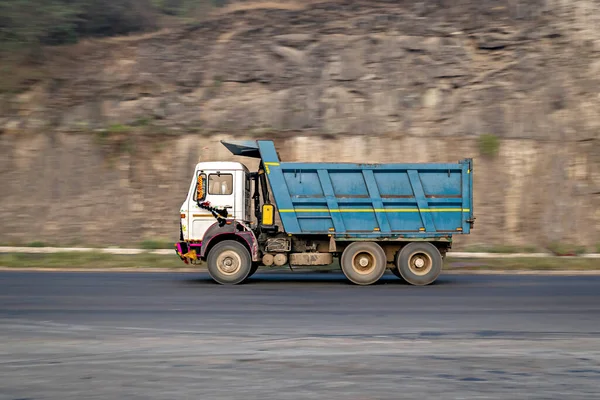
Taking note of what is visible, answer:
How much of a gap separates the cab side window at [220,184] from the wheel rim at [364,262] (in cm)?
341

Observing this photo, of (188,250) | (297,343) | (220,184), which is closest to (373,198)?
(220,184)

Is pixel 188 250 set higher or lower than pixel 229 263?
higher

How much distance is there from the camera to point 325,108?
113ft

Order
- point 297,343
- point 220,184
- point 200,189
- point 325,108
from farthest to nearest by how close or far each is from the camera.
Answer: point 325,108 < point 220,184 < point 200,189 < point 297,343

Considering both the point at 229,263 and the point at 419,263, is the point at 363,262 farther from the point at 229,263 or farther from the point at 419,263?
the point at 229,263

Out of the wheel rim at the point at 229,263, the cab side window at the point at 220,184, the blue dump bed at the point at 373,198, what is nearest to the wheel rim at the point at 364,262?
the blue dump bed at the point at 373,198

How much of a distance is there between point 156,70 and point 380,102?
419 inches

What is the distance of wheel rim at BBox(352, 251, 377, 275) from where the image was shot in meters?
18.5

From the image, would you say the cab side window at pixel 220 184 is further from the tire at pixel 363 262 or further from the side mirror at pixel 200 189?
the tire at pixel 363 262

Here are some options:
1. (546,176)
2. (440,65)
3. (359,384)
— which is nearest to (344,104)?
(440,65)

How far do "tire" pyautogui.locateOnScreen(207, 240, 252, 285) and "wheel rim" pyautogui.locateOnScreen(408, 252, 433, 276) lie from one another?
12.5 ft

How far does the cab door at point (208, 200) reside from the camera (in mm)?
→ 18688

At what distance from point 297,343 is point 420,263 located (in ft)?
29.0

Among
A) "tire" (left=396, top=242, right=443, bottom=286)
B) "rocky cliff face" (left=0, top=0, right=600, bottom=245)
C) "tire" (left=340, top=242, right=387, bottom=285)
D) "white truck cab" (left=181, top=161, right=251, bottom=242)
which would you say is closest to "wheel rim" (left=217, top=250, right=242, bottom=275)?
"white truck cab" (left=181, top=161, right=251, bottom=242)
